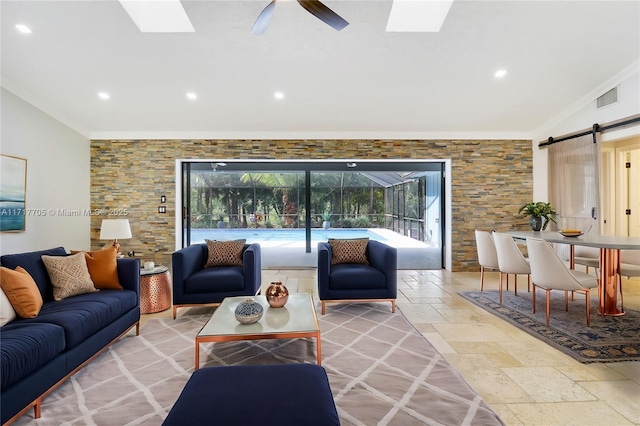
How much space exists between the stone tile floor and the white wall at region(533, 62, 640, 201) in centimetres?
264

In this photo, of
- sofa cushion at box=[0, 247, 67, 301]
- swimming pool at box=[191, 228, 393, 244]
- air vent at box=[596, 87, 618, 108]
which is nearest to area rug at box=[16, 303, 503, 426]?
sofa cushion at box=[0, 247, 67, 301]

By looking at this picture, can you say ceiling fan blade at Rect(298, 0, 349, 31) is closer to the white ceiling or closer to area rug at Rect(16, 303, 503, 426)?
the white ceiling

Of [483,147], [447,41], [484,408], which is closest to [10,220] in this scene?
[484,408]

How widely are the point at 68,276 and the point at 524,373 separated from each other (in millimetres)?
3997

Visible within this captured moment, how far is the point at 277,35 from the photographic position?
380cm

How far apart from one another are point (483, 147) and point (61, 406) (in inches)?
280

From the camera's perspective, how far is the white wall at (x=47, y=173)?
4520 mm

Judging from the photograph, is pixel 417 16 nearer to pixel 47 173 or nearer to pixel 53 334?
pixel 53 334

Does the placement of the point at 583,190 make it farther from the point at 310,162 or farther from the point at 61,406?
the point at 61,406

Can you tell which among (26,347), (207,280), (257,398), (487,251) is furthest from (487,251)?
(26,347)

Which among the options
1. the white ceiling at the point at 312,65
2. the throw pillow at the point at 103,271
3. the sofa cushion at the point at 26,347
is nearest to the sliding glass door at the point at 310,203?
the white ceiling at the point at 312,65

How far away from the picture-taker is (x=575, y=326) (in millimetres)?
3416

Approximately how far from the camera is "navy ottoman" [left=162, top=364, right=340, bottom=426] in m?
1.33

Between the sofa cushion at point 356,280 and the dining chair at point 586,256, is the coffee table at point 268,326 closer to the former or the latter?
the sofa cushion at point 356,280
